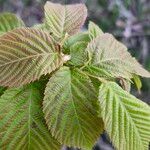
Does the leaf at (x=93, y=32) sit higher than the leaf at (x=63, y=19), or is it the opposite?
the leaf at (x=63, y=19)

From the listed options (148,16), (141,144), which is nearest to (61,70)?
(141,144)

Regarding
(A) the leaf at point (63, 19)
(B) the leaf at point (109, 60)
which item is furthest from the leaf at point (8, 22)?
(B) the leaf at point (109, 60)

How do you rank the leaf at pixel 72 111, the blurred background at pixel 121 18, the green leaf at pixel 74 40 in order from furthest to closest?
1. the blurred background at pixel 121 18
2. the green leaf at pixel 74 40
3. the leaf at pixel 72 111

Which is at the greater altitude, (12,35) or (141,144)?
(12,35)

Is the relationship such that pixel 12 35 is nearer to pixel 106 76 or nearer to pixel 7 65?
pixel 7 65

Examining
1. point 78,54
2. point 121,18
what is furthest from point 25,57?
point 121,18

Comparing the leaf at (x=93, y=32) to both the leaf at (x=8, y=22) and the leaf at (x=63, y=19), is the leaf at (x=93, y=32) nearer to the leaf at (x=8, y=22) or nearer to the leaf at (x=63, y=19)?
the leaf at (x=63, y=19)
